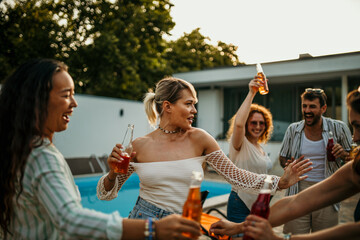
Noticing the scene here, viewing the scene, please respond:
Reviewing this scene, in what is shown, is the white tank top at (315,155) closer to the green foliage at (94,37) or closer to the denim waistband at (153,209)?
the denim waistband at (153,209)

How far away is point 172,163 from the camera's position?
2.24 meters

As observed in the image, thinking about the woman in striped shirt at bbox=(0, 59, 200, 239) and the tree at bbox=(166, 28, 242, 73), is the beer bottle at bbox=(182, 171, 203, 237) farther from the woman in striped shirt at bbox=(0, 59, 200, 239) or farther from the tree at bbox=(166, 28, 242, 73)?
the tree at bbox=(166, 28, 242, 73)

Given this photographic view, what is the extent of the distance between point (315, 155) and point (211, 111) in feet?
43.3

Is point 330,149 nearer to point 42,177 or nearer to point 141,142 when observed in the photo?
point 141,142

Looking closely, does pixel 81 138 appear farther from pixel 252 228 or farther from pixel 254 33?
pixel 252 228

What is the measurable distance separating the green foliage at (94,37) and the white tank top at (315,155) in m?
12.0

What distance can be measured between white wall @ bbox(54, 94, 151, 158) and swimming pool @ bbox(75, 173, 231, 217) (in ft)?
11.4

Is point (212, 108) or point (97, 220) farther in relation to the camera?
point (212, 108)

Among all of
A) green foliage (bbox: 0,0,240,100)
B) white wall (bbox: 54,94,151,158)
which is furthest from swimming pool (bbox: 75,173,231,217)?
green foliage (bbox: 0,0,240,100)

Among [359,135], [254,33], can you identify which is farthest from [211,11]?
[359,135]

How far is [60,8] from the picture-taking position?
598 inches

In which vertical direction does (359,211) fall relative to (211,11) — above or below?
below

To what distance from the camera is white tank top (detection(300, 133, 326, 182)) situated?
145 inches

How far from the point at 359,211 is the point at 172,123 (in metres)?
1.42
